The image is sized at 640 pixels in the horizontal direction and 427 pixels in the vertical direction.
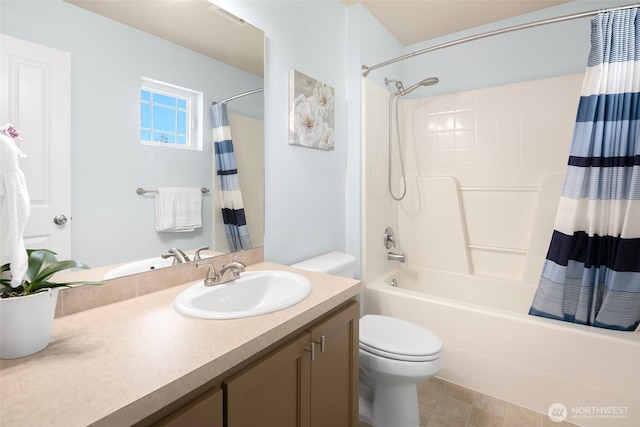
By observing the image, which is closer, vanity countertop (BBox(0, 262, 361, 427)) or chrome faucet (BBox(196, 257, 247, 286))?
vanity countertop (BBox(0, 262, 361, 427))

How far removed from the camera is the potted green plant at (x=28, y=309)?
69 cm

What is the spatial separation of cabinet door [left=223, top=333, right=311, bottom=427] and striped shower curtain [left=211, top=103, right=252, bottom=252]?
0.66 metres

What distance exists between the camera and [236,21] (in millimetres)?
1448

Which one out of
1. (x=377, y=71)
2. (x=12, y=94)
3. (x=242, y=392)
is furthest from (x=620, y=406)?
(x=12, y=94)

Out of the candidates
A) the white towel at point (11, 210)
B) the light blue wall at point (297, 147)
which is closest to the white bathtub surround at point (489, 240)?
the light blue wall at point (297, 147)

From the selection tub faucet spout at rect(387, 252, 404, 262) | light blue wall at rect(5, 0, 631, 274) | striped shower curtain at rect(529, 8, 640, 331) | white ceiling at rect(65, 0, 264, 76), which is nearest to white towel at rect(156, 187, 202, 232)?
light blue wall at rect(5, 0, 631, 274)

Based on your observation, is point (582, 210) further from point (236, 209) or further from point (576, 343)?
point (236, 209)

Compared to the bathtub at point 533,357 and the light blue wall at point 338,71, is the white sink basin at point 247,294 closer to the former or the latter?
the light blue wall at point 338,71

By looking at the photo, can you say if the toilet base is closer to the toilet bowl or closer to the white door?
the toilet bowl

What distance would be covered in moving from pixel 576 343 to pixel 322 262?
134cm

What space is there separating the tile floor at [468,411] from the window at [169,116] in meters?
1.64

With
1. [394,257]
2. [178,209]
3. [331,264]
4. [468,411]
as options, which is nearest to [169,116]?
[178,209]

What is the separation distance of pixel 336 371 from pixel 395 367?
38 centimetres

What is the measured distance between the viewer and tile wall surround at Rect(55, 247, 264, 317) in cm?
96
